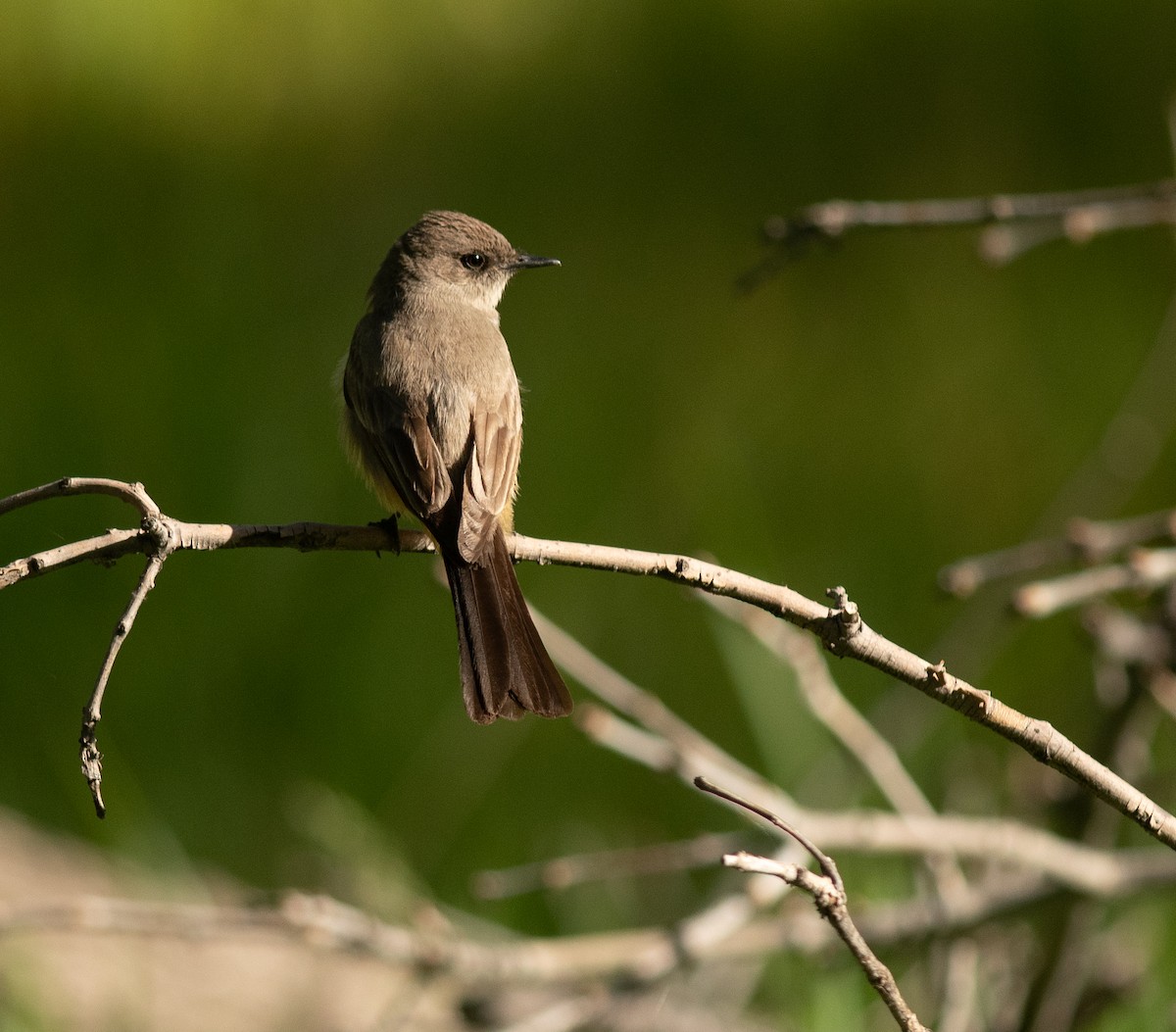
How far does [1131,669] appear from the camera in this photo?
3229 mm

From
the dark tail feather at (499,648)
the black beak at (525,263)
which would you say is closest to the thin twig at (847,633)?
the dark tail feather at (499,648)

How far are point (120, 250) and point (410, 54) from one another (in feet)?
5.38

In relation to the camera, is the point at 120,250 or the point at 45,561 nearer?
the point at 45,561

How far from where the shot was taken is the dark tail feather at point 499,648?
2.67m

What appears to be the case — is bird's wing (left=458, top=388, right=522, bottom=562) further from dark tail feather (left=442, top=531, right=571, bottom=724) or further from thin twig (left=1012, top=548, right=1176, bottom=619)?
thin twig (left=1012, top=548, right=1176, bottom=619)

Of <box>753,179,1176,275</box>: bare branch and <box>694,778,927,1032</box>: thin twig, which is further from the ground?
<box>753,179,1176,275</box>: bare branch

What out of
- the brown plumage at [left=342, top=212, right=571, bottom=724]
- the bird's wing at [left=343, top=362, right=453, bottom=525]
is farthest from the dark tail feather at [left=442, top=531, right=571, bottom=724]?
the bird's wing at [left=343, top=362, right=453, bottom=525]

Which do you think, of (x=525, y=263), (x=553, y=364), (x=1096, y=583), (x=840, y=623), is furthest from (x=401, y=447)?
(x=553, y=364)

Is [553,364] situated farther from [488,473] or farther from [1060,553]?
[1060,553]

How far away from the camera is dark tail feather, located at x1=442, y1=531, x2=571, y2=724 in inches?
105

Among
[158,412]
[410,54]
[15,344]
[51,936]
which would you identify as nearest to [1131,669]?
[51,936]

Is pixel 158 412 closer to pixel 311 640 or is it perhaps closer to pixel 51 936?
pixel 311 640

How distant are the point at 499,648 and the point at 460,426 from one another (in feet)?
2.42

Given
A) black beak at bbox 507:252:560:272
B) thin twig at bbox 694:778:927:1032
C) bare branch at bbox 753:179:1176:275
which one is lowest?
thin twig at bbox 694:778:927:1032
